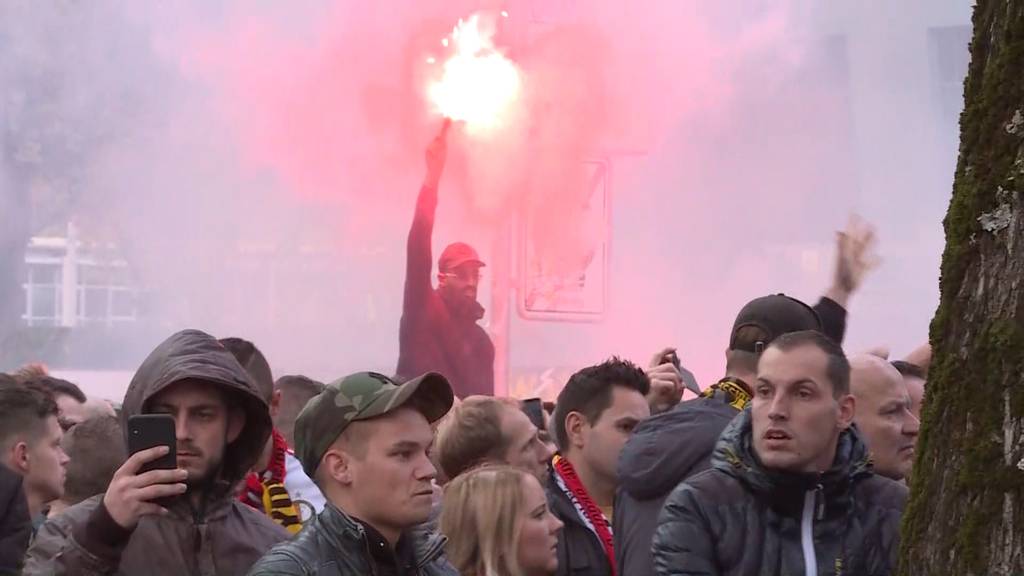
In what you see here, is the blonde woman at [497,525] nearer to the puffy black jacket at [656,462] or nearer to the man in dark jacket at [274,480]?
the puffy black jacket at [656,462]

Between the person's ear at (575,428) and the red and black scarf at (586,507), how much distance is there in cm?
8

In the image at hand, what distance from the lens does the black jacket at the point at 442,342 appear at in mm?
11367

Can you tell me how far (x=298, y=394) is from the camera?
564 cm

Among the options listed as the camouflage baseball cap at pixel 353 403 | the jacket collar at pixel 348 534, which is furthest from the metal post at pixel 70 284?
the jacket collar at pixel 348 534

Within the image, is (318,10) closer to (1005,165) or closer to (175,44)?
(175,44)

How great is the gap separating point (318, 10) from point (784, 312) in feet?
30.7

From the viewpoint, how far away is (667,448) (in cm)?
407

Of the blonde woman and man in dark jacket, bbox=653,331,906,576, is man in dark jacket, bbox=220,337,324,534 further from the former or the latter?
man in dark jacket, bbox=653,331,906,576

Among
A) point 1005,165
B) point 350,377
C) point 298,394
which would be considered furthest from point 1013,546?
point 298,394

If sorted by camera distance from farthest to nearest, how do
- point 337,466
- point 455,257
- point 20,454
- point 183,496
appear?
1. point 455,257
2. point 20,454
3. point 183,496
4. point 337,466

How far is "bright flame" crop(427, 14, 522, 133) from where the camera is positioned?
1276 cm

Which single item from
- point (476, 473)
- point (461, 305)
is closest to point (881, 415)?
point (476, 473)

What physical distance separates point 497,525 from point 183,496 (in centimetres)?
80

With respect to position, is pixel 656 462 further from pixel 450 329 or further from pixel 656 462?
pixel 450 329
